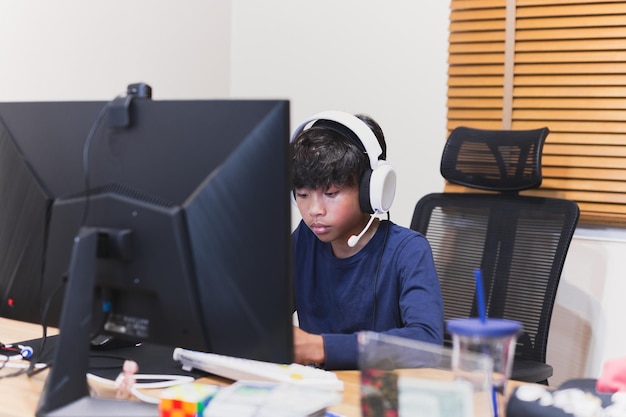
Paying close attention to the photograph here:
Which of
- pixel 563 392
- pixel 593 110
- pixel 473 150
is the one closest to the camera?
pixel 563 392

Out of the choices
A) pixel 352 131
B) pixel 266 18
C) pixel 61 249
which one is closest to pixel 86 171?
pixel 61 249

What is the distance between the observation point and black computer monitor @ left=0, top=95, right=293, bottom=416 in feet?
3.61

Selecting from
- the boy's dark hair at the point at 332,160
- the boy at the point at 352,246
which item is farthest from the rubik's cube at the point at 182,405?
the boy's dark hair at the point at 332,160

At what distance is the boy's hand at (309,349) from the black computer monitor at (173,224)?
298 mm

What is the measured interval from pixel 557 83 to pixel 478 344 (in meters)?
1.93

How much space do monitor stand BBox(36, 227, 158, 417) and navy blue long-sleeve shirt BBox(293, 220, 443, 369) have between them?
0.65 meters

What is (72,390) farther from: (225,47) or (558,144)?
(225,47)

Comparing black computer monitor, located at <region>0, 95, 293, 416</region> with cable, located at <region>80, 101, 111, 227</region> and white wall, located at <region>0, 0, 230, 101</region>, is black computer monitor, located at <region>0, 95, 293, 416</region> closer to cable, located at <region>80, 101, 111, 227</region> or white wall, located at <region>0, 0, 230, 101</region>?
cable, located at <region>80, 101, 111, 227</region>

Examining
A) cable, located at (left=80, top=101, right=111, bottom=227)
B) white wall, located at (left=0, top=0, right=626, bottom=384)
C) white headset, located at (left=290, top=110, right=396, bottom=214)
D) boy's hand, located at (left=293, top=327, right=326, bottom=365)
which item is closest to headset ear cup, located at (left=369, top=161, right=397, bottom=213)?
white headset, located at (left=290, top=110, right=396, bottom=214)

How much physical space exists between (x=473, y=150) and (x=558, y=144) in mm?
482

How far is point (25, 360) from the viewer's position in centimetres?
152

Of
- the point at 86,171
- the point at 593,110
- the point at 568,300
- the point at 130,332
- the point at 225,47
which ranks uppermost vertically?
the point at 225,47

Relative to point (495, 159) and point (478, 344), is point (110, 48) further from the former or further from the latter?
point (478, 344)

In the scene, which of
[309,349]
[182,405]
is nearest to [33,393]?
[182,405]
